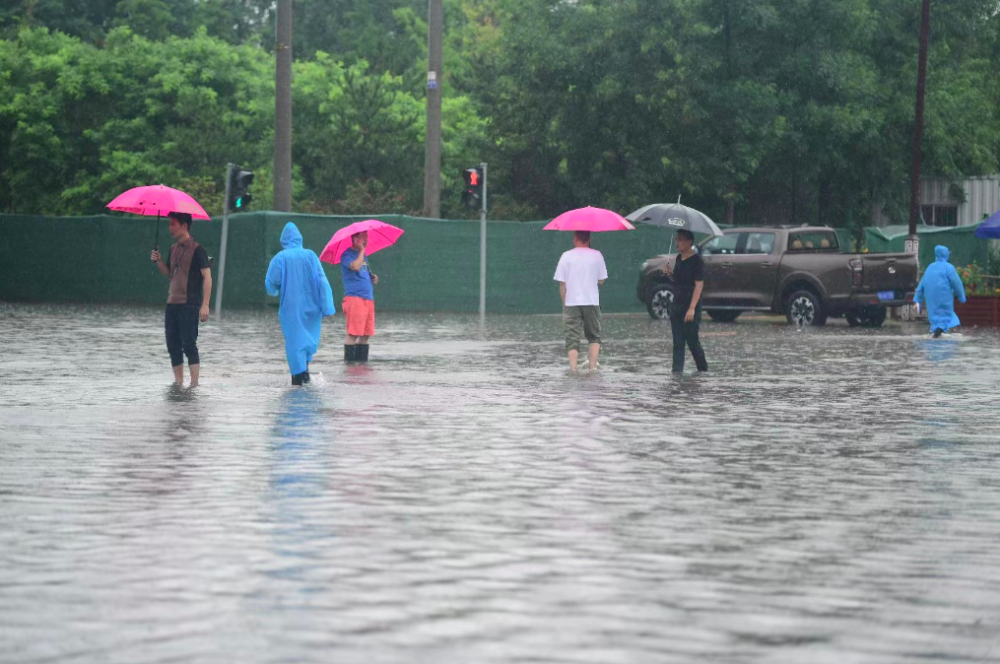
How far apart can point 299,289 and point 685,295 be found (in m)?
3.97

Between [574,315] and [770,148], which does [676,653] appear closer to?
[574,315]

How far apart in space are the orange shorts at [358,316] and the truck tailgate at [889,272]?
1303 cm

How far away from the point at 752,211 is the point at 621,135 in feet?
17.4

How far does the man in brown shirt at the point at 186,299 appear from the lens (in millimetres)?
16516

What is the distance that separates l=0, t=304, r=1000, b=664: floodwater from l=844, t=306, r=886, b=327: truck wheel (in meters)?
13.3

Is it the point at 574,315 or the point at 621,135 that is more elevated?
the point at 621,135

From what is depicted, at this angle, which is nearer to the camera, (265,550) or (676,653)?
(676,653)

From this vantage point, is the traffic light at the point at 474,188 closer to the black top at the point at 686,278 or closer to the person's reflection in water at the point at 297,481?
the black top at the point at 686,278

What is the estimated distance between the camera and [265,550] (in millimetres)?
7578

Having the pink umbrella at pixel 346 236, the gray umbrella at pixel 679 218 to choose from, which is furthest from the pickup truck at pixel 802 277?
the pink umbrella at pixel 346 236

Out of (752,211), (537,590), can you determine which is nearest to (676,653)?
(537,590)

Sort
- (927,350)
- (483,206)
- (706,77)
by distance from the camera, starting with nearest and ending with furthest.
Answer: (927,350) → (483,206) → (706,77)

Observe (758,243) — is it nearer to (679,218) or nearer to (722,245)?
(722,245)

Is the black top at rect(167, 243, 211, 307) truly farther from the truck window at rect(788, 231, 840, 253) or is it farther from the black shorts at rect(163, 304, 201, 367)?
the truck window at rect(788, 231, 840, 253)
